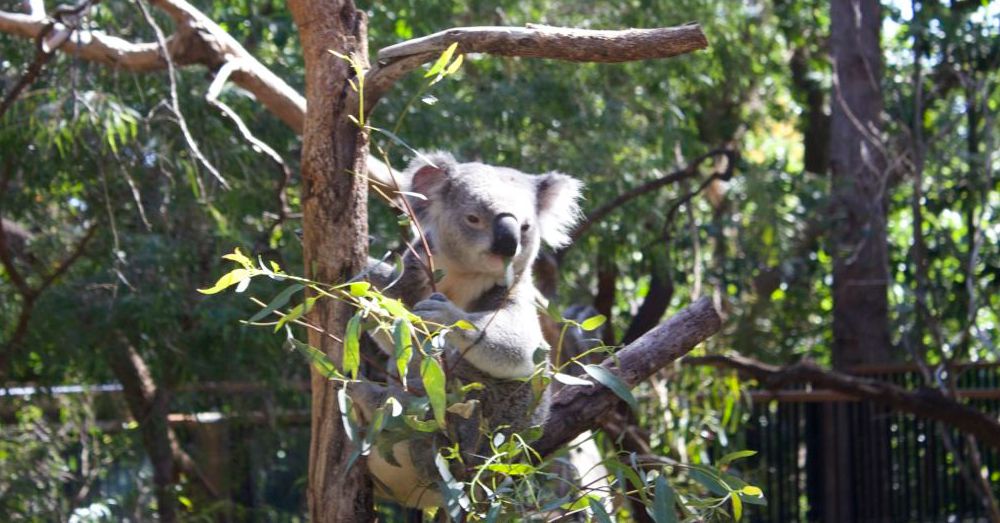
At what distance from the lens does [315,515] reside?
7.88 ft

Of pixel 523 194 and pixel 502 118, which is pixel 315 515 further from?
pixel 502 118

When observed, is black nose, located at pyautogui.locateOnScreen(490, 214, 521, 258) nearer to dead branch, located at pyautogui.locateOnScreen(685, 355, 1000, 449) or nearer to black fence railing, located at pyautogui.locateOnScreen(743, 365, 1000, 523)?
dead branch, located at pyautogui.locateOnScreen(685, 355, 1000, 449)

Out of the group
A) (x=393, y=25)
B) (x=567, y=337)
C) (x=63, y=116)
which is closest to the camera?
(x=63, y=116)

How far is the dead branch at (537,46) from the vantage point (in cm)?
238

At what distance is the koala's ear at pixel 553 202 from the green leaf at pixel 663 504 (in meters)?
1.28

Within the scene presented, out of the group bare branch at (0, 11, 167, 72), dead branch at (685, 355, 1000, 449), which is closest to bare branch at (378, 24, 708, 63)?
bare branch at (0, 11, 167, 72)

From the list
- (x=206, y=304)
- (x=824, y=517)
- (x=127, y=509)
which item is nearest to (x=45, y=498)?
(x=127, y=509)

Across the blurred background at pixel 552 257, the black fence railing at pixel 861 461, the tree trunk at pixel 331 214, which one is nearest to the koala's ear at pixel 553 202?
the blurred background at pixel 552 257

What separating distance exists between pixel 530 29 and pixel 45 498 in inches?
148

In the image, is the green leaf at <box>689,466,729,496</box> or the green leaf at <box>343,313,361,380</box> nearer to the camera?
the green leaf at <box>343,313,361,380</box>

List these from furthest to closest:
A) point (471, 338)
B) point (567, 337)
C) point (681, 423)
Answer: point (681, 423) → point (567, 337) → point (471, 338)

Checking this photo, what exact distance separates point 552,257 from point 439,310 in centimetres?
235

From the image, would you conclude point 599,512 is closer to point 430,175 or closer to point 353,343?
point 353,343

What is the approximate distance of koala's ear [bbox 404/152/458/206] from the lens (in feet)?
10.1
